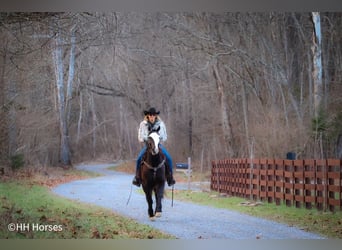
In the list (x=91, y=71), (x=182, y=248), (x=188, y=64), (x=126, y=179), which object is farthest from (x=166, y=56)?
(x=182, y=248)

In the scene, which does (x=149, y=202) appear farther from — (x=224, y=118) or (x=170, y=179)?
(x=224, y=118)

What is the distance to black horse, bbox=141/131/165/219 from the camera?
761 cm

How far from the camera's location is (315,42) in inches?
314

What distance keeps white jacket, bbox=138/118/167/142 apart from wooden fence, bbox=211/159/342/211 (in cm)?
71

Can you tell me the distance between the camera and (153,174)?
773 centimetres

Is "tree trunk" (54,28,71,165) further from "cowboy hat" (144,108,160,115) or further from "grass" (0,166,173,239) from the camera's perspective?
"cowboy hat" (144,108,160,115)

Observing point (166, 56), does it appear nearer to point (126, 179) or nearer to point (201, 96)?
point (201, 96)

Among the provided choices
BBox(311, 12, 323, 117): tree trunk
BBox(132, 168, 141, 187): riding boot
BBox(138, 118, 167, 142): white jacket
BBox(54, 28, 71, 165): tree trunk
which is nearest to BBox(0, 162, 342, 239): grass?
BBox(132, 168, 141, 187): riding boot

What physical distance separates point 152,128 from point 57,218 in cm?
149

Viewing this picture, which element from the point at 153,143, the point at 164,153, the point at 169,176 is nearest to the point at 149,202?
the point at 169,176

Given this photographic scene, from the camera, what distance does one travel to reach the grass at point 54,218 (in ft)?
24.8

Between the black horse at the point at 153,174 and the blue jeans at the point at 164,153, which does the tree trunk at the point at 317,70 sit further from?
the black horse at the point at 153,174

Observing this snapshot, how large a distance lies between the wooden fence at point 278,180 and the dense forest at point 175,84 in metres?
0.12

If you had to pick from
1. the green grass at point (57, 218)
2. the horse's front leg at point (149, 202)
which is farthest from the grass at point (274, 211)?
the green grass at point (57, 218)
